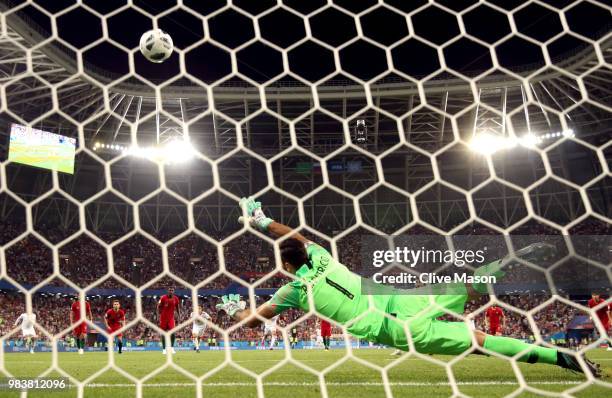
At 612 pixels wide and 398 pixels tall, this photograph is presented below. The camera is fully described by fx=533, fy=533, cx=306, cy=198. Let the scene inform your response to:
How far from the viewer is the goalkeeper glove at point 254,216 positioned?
12.1 feet

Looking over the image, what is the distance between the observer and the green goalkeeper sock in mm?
3504

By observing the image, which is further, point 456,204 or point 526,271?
point 456,204

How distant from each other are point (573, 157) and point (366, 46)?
11373 mm

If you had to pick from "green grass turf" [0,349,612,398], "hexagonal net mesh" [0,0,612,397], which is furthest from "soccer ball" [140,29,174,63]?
"hexagonal net mesh" [0,0,612,397]

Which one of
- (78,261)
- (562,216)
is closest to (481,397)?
(78,261)

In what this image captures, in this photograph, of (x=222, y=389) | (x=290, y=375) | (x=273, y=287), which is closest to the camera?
(x=222, y=389)

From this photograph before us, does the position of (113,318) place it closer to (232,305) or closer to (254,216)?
(232,305)

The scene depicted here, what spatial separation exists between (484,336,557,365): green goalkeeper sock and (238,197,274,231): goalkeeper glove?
1.68m

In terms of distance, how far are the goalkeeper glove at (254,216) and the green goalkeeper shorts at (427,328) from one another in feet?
3.35

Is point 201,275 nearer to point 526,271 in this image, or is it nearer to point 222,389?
point 526,271

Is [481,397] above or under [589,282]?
above

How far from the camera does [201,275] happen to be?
24875 millimetres

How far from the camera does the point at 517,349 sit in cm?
362

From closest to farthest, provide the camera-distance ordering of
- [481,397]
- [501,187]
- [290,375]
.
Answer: [481,397]
[290,375]
[501,187]
